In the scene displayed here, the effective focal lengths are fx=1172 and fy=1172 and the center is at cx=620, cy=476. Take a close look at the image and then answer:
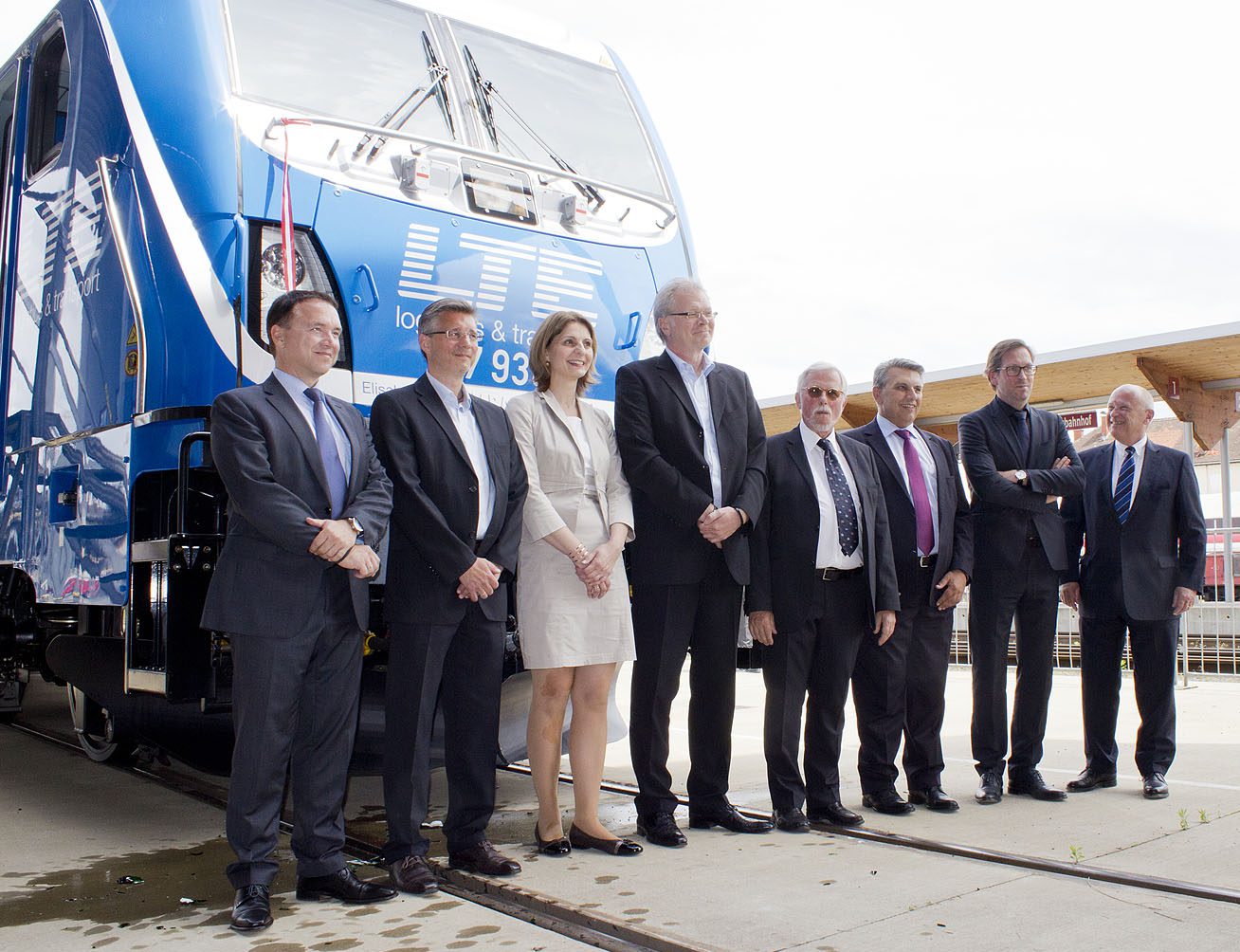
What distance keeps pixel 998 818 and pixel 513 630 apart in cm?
198

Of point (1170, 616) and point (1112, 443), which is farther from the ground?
point (1112, 443)

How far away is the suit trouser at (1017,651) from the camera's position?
489 centimetres

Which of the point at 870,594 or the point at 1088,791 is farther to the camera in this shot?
the point at 1088,791

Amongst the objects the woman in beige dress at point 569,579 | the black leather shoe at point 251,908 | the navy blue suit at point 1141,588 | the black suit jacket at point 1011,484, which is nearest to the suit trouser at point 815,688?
the woman in beige dress at point 569,579

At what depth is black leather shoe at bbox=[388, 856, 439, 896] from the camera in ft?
11.5

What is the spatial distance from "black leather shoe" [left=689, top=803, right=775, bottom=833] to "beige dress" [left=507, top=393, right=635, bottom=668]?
2.39 feet

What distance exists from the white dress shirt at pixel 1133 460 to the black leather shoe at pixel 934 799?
5.11 ft

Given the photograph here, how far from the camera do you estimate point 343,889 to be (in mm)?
3428

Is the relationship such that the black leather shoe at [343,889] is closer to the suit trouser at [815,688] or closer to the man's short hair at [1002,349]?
the suit trouser at [815,688]

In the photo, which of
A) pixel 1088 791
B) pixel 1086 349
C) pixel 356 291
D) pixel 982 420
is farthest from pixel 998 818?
pixel 1086 349

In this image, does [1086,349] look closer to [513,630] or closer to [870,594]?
[870,594]

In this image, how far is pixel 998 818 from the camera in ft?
14.7

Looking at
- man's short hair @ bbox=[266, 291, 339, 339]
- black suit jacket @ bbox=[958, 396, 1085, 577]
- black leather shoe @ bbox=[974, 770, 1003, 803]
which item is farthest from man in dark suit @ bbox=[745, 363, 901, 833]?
man's short hair @ bbox=[266, 291, 339, 339]

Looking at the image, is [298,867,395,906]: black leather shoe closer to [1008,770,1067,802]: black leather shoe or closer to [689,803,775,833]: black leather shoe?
[689,803,775,833]: black leather shoe
